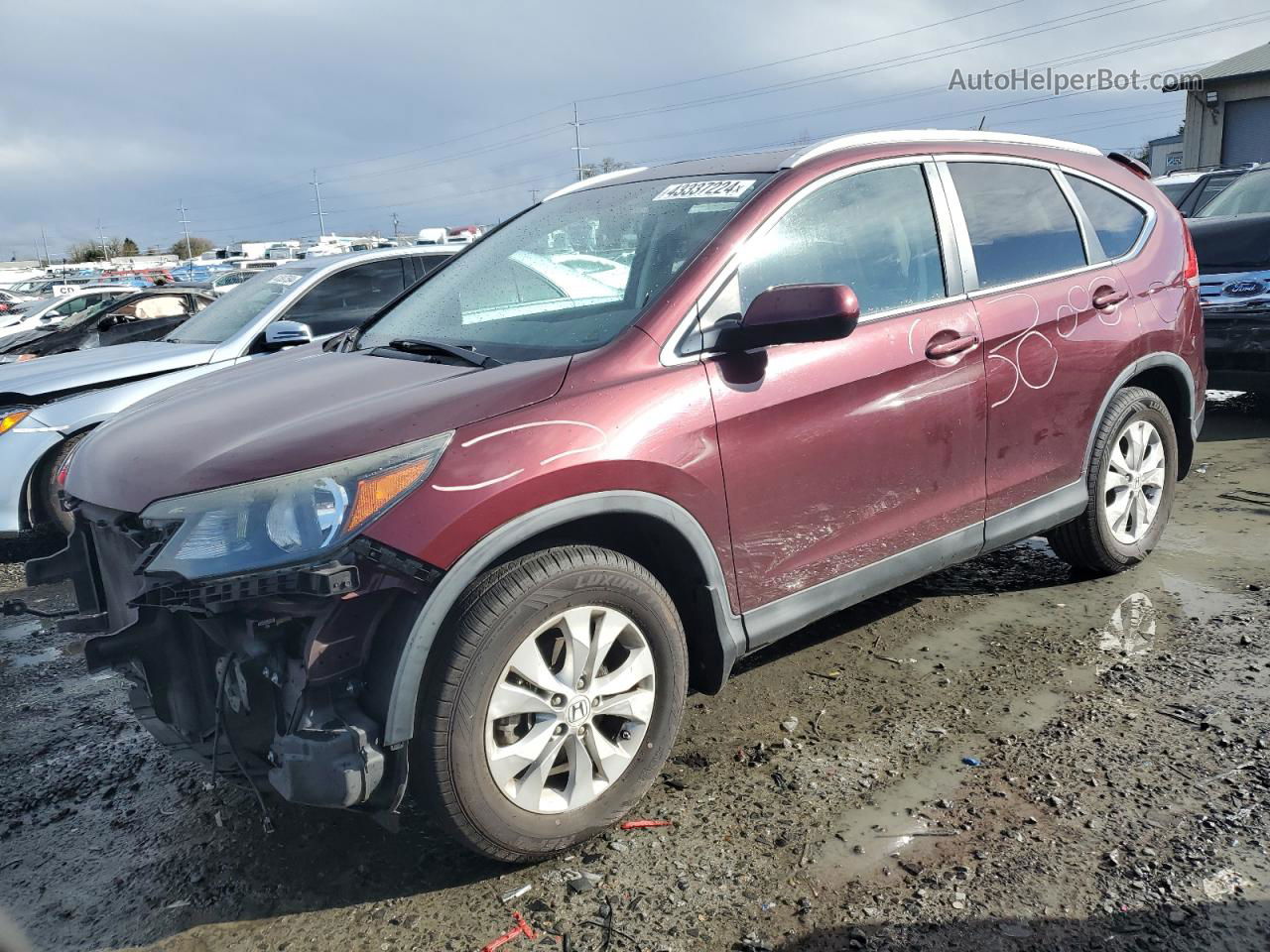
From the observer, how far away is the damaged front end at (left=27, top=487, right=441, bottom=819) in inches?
90.3

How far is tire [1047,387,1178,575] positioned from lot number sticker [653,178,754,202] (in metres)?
1.91

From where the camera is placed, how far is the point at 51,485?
5.93 meters

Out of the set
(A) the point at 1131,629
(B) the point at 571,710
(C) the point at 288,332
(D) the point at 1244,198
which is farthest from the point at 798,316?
(D) the point at 1244,198

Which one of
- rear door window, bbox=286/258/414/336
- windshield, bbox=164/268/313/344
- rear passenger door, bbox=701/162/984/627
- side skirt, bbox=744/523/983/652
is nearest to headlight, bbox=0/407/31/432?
windshield, bbox=164/268/313/344

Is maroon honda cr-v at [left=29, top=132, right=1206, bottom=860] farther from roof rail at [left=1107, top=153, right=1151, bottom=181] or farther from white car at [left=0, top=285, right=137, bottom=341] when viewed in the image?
white car at [left=0, top=285, right=137, bottom=341]

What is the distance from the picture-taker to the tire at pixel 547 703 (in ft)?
7.91

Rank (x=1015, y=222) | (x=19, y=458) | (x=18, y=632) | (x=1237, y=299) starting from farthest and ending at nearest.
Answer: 1. (x=1237, y=299)
2. (x=19, y=458)
3. (x=18, y=632)
4. (x=1015, y=222)

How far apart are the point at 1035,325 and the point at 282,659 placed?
9.40ft

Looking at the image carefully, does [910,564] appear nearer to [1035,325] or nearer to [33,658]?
[1035,325]

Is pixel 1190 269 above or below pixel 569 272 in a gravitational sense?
below

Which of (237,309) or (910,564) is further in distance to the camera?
(237,309)

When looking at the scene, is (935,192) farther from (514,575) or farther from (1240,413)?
(1240,413)

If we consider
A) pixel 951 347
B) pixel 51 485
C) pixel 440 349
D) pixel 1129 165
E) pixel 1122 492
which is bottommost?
pixel 1122 492

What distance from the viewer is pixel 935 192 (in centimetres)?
362
